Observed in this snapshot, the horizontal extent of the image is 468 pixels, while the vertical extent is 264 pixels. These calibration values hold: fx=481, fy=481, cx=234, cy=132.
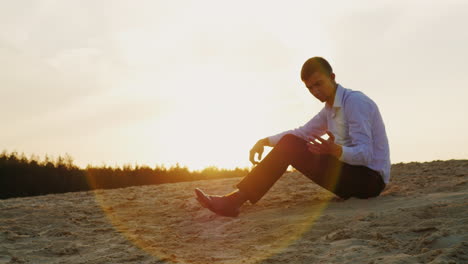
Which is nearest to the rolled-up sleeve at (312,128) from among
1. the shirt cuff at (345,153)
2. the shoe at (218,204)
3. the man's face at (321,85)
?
the man's face at (321,85)

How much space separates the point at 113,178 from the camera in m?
10.2

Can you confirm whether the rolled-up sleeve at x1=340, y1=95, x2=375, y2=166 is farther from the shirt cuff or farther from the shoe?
the shoe

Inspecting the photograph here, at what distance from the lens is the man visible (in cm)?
395

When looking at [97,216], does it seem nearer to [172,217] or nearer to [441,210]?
[172,217]

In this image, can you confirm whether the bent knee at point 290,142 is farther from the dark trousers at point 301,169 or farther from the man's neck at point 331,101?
the man's neck at point 331,101

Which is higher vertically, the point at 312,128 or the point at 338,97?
the point at 338,97

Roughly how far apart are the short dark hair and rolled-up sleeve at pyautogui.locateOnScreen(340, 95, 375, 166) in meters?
0.34

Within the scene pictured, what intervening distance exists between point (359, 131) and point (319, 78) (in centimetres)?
55

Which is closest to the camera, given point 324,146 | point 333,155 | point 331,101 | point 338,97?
point 324,146

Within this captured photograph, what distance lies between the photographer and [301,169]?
422 centimetres

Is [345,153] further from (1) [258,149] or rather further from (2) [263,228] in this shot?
(1) [258,149]

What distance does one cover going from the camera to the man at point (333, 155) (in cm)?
395

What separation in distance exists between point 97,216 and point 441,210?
3499 mm

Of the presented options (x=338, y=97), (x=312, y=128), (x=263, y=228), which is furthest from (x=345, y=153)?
(x=312, y=128)
